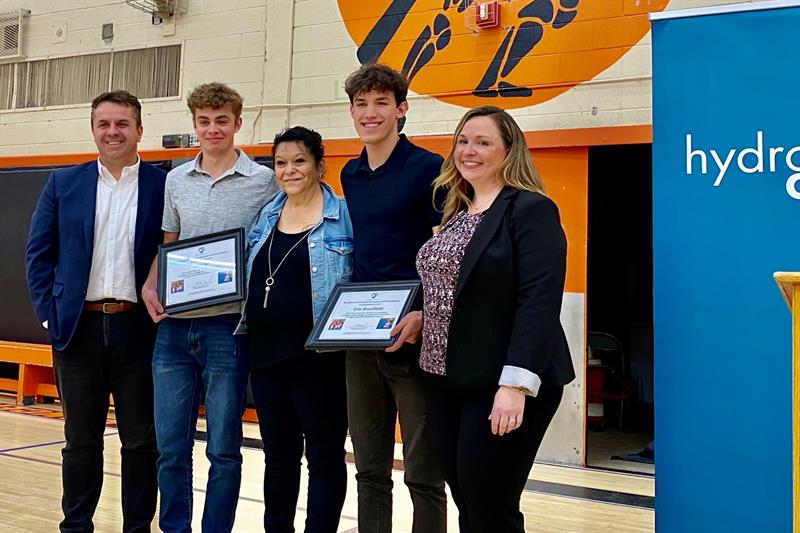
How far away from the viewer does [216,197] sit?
7.93 feet

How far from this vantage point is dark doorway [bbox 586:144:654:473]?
6.43 m

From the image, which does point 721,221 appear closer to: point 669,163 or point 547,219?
point 669,163

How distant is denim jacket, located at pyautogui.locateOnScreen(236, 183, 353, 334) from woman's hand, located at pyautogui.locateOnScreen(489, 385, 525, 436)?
0.67 meters

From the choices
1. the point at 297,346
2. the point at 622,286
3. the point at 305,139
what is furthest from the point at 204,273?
the point at 622,286

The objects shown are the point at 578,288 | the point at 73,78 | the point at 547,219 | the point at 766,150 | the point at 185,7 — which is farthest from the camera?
the point at 73,78

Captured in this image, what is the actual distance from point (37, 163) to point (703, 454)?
612cm

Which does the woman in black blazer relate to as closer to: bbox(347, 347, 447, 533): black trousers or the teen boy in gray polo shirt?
bbox(347, 347, 447, 533): black trousers

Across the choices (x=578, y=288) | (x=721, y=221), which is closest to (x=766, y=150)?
(x=721, y=221)

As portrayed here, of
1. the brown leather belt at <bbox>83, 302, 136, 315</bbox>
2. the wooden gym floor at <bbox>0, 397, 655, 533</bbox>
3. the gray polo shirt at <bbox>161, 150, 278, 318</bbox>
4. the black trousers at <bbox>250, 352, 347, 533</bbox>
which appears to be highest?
the gray polo shirt at <bbox>161, 150, 278, 318</bbox>

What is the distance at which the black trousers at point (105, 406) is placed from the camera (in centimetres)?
247

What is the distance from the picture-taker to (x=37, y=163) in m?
6.68

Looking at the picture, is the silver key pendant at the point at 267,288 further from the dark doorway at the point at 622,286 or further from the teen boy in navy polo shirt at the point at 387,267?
the dark doorway at the point at 622,286

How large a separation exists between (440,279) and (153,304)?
Result: 1.01 m

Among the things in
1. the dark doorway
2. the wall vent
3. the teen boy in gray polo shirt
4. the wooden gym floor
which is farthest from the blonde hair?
the wall vent
